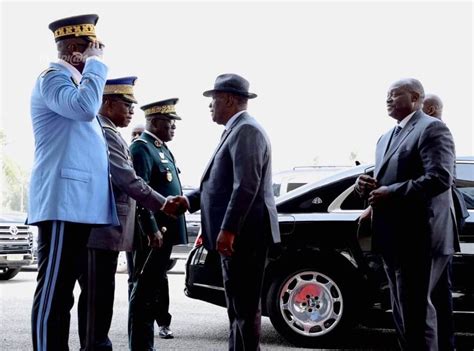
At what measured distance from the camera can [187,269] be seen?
7.49 m

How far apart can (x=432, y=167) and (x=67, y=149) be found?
6.80ft

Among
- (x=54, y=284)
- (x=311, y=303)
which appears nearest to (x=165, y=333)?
(x=311, y=303)

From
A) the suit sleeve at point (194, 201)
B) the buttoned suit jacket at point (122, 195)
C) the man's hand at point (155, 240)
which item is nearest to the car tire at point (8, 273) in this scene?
the man's hand at point (155, 240)

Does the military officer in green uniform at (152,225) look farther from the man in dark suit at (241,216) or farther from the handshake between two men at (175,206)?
the man in dark suit at (241,216)

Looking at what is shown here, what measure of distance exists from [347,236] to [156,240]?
1969 millimetres

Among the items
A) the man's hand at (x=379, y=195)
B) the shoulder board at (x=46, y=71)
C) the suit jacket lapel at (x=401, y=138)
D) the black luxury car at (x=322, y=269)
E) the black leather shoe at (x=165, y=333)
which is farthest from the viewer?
the black leather shoe at (x=165, y=333)

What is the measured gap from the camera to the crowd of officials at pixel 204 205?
4.10 meters

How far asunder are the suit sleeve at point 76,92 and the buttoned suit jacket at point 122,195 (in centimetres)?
134


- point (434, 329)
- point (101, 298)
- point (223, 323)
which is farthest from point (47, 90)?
point (223, 323)

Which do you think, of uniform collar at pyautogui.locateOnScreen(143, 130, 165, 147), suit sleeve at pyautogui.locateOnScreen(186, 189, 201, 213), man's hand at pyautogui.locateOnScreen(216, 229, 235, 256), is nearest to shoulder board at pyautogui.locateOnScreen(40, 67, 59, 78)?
man's hand at pyautogui.locateOnScreen(216, 229, 235, 256)

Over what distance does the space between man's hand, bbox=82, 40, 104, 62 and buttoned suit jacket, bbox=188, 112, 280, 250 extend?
34.8 inches

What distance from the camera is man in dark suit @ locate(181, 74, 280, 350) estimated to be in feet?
14.9

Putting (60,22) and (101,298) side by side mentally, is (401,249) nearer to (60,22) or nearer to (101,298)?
(101,298)

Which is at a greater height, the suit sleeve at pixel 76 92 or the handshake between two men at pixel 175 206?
the suit sleeve at pixel 76 92
